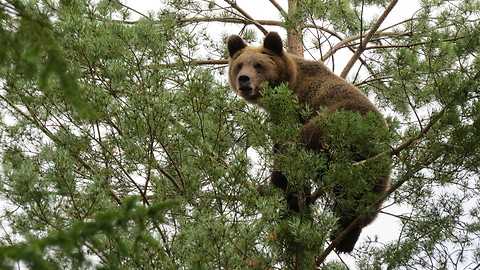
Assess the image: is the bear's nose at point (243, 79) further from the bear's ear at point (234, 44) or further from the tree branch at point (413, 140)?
the tree branch at point (413, 140)

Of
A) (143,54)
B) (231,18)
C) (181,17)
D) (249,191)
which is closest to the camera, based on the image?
(249,191)

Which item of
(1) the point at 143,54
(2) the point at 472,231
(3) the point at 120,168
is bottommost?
(2) the point at 472,231

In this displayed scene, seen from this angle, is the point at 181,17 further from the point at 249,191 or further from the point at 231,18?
the point at 249,191

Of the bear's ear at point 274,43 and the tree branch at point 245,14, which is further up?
the tree branch at point 245,14

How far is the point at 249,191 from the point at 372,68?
4.82m

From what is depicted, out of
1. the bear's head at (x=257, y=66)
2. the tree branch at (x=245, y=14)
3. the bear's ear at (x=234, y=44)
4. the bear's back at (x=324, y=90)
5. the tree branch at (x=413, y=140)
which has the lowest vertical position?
the tree branch at (x=413, y=140)

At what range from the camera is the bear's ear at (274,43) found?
7379mm

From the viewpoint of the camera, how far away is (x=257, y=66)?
7.16 metres

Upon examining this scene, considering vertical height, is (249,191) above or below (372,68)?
below

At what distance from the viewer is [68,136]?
5.49m

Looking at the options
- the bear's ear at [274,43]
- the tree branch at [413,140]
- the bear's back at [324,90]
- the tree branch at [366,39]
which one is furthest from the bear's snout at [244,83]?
the tree branch at [413,140]

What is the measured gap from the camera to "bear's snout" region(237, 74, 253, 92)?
6.79 m

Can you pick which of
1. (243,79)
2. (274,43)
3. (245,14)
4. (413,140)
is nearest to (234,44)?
(274,43)

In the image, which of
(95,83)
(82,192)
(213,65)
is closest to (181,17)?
(213,65)
